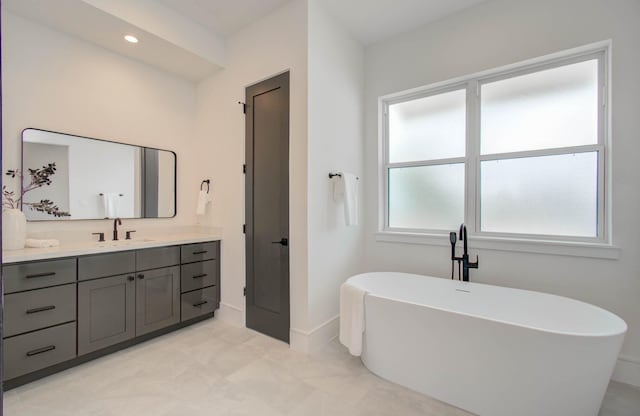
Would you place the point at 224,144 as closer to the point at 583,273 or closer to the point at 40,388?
the point at 40,388

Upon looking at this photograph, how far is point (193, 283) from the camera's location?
321cm

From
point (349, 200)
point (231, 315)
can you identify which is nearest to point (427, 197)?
point (349, 200)

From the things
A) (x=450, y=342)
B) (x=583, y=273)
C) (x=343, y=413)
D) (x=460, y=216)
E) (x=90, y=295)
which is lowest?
(x=343, y=413)

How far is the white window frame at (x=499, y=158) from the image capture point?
2.43 m

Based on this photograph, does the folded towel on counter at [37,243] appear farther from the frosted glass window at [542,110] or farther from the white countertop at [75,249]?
the frosted glass window at [542,110]

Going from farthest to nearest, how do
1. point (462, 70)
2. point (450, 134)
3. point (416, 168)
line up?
point (416, 168) < point (450, 134) < point (462, 70)

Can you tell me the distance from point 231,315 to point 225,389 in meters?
1.14

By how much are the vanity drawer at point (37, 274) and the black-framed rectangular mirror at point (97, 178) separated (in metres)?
0.66

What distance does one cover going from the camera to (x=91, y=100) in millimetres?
3010

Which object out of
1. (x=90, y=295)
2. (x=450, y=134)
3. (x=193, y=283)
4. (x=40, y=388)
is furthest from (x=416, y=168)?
(x=40, y=388)

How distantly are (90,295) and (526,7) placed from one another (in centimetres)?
417

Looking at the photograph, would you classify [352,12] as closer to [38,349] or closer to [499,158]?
[499,158]

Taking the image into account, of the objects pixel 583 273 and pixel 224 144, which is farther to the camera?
pixel 224 144

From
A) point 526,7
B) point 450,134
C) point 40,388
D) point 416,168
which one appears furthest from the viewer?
point 416,168
